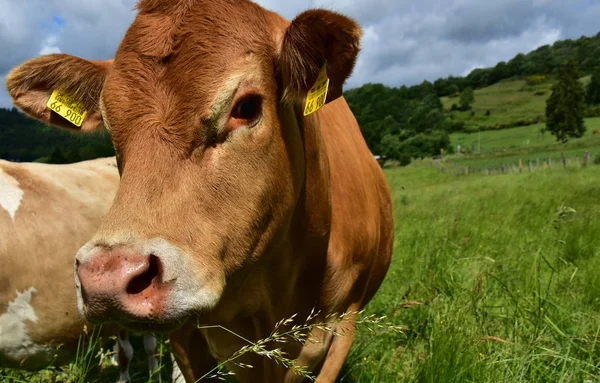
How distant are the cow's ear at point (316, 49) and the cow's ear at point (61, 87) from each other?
3.45ft

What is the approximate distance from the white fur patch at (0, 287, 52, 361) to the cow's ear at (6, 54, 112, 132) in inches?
58.3

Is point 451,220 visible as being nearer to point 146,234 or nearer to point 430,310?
point 430,310

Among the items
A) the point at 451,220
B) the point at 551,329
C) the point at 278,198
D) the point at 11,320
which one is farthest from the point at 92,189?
the point at 451,220

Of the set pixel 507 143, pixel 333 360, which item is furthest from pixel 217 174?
pixel 507 143

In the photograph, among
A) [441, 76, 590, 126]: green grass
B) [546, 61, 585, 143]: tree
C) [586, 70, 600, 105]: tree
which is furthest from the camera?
[441, 76, 590, 126]: green grass

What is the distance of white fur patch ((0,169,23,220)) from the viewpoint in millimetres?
3576

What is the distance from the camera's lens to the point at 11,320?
338 cm

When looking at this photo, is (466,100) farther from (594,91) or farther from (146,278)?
(146,278)

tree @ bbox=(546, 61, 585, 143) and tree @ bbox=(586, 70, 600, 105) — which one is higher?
tree @ bbox=(586, 70, 600, 105)

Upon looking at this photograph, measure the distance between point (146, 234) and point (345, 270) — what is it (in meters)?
1.47

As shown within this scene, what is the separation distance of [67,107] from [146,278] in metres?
1.51

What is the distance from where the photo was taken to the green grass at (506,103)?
287 feet

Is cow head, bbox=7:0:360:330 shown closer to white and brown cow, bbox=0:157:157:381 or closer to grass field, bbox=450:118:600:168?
white and brown cow, bbox=0:157:157:381

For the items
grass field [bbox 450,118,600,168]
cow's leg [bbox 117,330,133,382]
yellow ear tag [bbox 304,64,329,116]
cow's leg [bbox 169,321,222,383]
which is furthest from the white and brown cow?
grass field [bbox 450,118,600,168]
